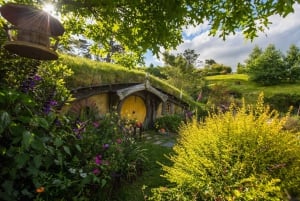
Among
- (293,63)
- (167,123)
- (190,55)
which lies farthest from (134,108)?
(293,63)

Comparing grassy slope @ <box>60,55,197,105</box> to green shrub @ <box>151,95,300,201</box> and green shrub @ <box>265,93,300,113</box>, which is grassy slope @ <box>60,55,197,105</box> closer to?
green shrub @ <box>151,95,300,201</box>

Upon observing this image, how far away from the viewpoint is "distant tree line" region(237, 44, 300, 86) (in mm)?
32688

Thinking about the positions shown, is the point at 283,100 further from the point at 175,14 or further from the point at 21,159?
the point at 21,159

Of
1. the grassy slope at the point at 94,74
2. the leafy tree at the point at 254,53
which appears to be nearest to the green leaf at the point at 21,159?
the grassy slope at the point at 94,74

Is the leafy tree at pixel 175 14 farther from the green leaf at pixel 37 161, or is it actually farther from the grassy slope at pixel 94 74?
the grassy slope at pixel 94 74

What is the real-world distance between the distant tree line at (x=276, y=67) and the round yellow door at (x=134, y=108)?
27309 millimetres

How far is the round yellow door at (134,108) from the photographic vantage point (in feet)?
35.3

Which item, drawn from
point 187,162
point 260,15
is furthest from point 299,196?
point 260,15

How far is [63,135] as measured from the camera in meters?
3.12

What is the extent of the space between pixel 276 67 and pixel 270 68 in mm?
773

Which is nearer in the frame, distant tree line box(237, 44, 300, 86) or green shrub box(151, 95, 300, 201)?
green shrub box(151, 95, 300, 201)

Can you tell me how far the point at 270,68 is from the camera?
1307 inches

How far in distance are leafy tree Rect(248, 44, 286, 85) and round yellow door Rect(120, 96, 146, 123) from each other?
1075 inches

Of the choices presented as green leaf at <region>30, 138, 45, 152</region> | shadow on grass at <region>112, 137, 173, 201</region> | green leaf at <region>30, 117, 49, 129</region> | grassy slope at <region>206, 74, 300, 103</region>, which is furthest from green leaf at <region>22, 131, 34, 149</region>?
grassy slope at <region>206, 74, 300, 103</region>
